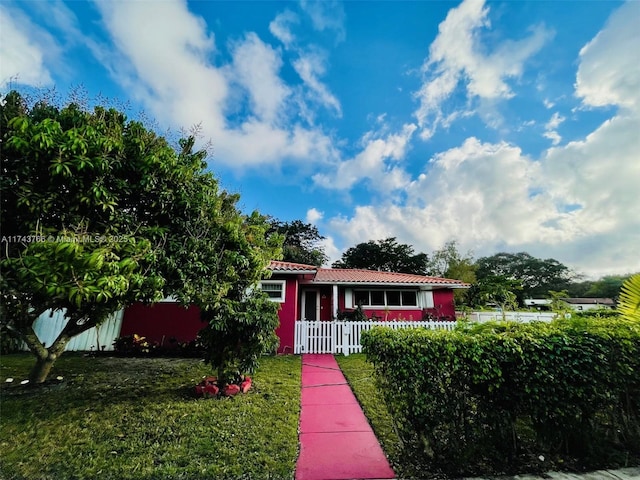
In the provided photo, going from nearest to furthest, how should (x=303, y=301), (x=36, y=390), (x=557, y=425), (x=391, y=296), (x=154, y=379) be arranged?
1. (x=557, y=425)
2. (x=36, y=390)
3. (x=154, y=379)
4. (x=303, y=301)
5. (x=391, y=296)

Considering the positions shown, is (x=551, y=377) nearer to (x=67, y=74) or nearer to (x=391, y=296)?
(x=67, y=74)

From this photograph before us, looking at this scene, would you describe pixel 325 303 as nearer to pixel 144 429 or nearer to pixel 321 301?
pixel 321 301

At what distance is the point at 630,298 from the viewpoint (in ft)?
13.8

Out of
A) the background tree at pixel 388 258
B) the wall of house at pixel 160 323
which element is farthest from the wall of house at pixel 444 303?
the background tree at pixel 388 258

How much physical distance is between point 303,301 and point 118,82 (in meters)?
10.8

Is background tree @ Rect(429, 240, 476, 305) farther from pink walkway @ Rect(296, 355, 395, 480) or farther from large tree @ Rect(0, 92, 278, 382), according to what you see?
large tree @ Rect(0, 92, 278, 382)

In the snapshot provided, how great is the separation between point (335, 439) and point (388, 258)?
3176 centimetres

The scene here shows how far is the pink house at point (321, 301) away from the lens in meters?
9.43

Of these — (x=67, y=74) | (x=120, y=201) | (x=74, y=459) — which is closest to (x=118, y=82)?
(x=67, y=74)

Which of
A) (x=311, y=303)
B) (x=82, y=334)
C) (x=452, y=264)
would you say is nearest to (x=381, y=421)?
(x=311, y=303)

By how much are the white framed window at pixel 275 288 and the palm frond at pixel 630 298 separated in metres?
8.51

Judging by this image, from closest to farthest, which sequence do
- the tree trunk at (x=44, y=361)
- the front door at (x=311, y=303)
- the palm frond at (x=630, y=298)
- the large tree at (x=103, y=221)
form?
the large tree at (x=103, y=221) < the palm frond at (x=630, y=298) < the tree trunk at (x=44, y=361) < the front door at (x=311, y=303)

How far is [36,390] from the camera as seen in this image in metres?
5.25

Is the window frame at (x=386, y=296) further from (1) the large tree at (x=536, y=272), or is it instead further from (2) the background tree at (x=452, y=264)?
(1) the large tree at (x=536, y=272)
